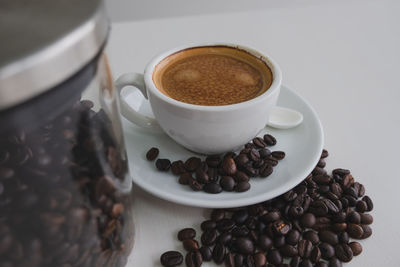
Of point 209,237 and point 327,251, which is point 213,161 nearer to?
point 209,237

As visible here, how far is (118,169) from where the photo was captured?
2.42 feet

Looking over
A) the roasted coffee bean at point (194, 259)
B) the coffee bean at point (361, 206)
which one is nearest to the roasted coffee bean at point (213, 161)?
the roasted coffee bean at point (194, 259)

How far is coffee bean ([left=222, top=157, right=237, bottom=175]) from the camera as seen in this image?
35.5 inches

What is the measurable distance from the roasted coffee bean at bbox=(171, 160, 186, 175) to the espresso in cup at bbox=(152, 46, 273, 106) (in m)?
0.14

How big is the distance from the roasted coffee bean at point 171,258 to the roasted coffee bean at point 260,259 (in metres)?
0.14

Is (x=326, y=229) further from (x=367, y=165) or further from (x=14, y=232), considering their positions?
(x=14, y=232)

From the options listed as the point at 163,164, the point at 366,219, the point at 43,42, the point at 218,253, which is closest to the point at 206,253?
the point at 218,253

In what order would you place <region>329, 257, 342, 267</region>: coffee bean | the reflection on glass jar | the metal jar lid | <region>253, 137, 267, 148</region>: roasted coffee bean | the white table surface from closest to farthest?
the metal jar lid
the reflection on glass jar
<region>329, 257, 342, 267</region>: coffee bean
the white table surface
<region>253, 137, 267, 148</region>: roasted coffee bean

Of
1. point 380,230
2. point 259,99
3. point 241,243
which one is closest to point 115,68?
point 259,99

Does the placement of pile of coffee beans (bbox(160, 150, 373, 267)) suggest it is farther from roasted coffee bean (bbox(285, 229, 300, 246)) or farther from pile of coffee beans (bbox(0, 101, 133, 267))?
pile of coffee beans (bbox(0, 101, 133, 267))

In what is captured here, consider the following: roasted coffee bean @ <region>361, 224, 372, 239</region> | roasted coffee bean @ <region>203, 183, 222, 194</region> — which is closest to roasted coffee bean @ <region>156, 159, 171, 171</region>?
roasted coffee bean @ <region>203, 183, 222, 194</region>

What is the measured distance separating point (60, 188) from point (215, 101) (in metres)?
0.41

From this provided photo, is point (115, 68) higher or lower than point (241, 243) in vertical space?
lower

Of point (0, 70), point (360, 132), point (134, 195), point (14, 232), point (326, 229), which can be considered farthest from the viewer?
point (360, 132)
